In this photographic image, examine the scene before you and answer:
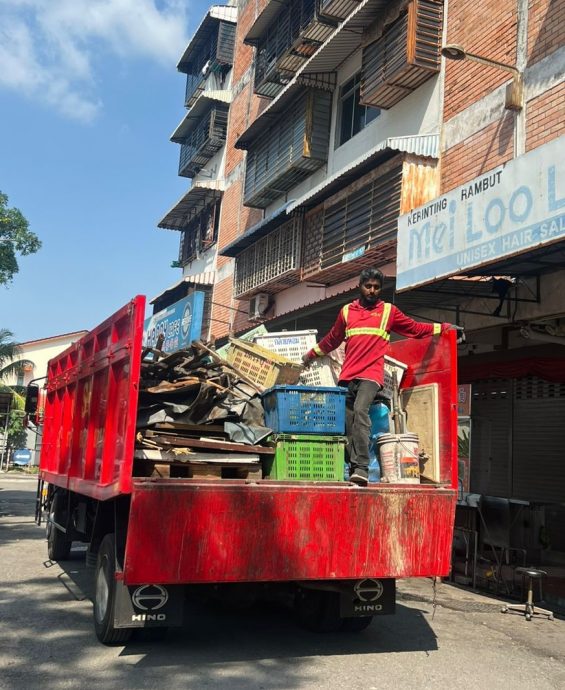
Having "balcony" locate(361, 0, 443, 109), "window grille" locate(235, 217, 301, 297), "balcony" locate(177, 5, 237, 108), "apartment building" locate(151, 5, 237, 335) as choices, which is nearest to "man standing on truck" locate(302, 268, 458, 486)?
"balcony" locate(361, 0, 443, 109)

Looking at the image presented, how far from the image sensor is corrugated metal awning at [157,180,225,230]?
2358 centimetres

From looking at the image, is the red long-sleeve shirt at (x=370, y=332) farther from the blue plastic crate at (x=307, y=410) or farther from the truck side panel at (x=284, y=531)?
the truck side panel at (x=284, y=531)

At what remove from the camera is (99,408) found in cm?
560

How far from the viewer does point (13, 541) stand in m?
10.4

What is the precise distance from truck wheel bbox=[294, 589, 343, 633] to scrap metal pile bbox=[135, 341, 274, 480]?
131 centimetres

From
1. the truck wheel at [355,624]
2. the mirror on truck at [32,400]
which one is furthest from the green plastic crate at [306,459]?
the mirror on truck at [32,400]

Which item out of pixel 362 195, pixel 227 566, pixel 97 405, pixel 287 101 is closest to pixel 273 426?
pixel 227 566

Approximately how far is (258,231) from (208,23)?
12277 millimetres

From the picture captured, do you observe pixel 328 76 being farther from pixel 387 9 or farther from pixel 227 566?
pixel 227 566

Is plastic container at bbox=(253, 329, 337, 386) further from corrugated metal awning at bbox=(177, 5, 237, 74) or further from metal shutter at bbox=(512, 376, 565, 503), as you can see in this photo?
corrugated metal awning at bbox=(177, 5, 237, 74)

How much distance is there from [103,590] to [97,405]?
147 cm

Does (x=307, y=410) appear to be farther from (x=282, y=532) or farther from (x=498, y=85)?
(x=498, y=85)

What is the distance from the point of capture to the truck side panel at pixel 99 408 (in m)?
4.55

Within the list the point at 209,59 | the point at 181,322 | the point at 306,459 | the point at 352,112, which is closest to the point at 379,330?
the point at 306,459
